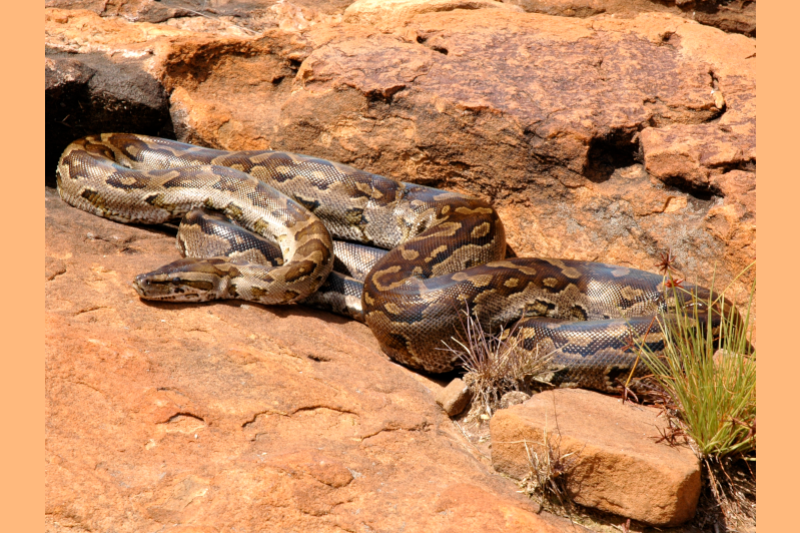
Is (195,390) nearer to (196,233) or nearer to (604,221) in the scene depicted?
(196,233)

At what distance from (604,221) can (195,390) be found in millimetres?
5630

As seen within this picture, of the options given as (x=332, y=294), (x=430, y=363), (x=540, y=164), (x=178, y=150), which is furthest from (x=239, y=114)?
(x=430, y=363)

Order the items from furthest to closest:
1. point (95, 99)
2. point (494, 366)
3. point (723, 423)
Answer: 1. point (95, 99)
2. point (494, 366)
3. point (723, 423)

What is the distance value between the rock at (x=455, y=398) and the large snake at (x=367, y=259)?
0.74m

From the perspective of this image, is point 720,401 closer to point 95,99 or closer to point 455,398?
point 455,398

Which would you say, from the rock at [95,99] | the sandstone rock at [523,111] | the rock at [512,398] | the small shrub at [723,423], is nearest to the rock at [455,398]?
the rock at [512,398]

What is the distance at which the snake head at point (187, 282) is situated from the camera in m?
6.89

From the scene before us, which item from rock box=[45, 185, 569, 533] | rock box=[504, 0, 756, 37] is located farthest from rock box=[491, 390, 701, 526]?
rock box=[504, 0, 756, 37]

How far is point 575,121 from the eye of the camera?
29.4 feet

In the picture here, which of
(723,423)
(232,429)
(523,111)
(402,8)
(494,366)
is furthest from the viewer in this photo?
(402,8)

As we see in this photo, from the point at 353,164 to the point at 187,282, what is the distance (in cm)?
358

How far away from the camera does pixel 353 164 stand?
32.5ft

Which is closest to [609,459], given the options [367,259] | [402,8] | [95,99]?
[367,259]

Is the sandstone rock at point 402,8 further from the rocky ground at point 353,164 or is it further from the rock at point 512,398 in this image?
the rock at point 512,398
